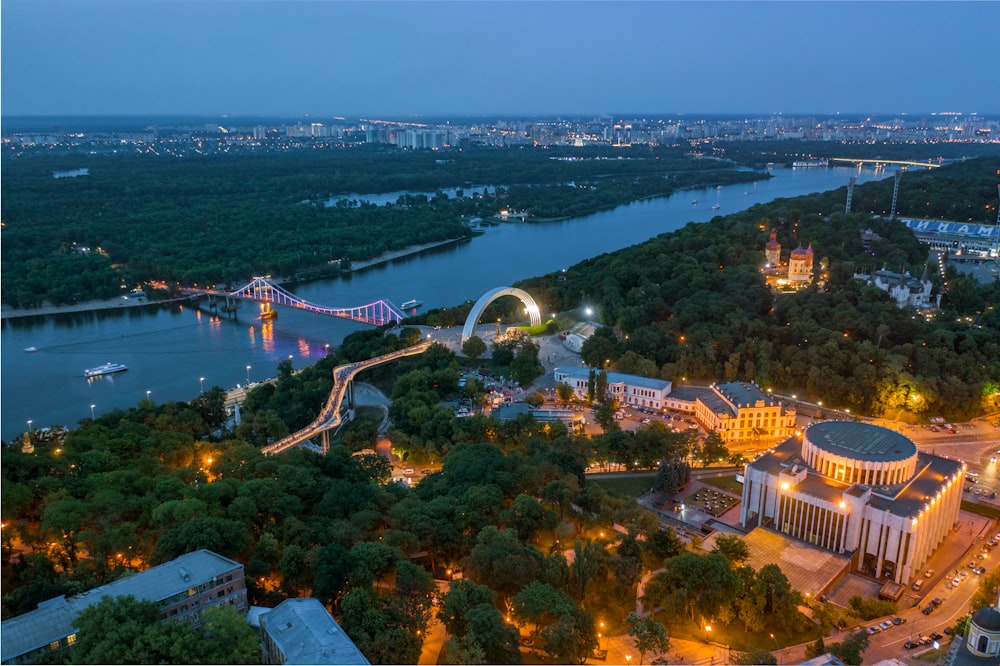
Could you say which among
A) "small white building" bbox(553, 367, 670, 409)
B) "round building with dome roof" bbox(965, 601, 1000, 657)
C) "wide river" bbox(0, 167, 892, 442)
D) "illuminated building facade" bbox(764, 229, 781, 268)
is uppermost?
"illuminated building facade" bbox(764, 229, 781, 268)

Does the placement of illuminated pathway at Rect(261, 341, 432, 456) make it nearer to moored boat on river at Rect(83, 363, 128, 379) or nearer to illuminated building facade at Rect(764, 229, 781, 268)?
moored boat on river at Rect(83, 363, 128, 379)

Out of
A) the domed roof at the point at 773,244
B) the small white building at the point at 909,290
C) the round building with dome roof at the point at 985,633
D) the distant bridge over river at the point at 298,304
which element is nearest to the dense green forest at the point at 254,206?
the distant bridge over river at the point at 298,304

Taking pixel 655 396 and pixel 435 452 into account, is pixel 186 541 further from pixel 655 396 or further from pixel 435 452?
pixel 655 396

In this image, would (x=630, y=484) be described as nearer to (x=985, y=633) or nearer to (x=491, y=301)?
(x=985, y=633)

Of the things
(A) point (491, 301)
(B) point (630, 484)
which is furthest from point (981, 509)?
(A) point (491, 301)

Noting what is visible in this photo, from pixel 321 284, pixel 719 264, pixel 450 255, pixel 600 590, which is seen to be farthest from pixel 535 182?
pixel 600 590

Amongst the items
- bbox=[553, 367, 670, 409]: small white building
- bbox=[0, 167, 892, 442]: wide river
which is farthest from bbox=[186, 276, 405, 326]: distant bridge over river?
bbox=[553, 367, 670, 409]: small white building
